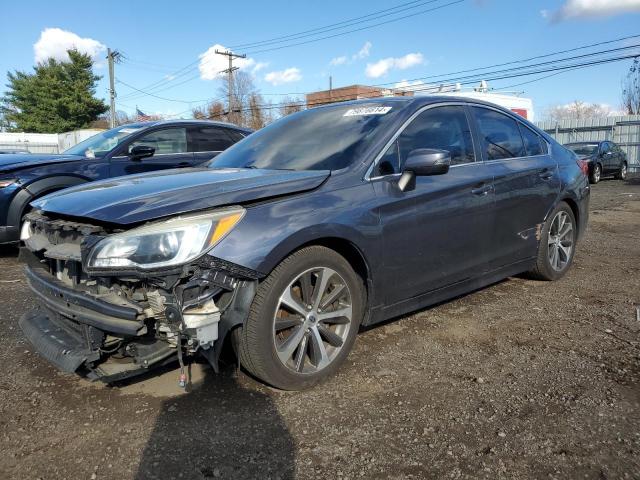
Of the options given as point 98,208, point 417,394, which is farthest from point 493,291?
point 98,208

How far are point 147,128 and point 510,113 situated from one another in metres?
4.57

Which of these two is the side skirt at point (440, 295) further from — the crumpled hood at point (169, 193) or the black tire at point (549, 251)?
the crumpled hood at point (169, 193)

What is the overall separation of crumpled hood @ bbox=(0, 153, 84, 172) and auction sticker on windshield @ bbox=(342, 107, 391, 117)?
4.07 m

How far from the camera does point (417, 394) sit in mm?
2869

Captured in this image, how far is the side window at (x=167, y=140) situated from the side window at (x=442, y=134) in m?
4.29

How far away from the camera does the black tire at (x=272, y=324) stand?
2605 millimetres

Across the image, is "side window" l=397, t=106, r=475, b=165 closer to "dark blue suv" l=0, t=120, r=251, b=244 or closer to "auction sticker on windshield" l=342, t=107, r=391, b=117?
"auction sticker on windshield" l=342, t=107, r=391, b=117

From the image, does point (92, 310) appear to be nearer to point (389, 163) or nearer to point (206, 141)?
point (389, 163)

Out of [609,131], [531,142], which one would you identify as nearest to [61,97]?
[609,131]

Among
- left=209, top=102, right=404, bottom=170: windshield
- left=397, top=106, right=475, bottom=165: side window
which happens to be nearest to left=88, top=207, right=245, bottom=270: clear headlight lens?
left=209, top=102, right=404, bottom=170: windshield

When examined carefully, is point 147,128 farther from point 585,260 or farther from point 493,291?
point 585,260

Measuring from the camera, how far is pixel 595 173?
19.0m

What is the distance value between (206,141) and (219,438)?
215 inches

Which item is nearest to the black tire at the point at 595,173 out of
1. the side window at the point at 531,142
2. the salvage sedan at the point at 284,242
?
the side window at the point at 531,142
